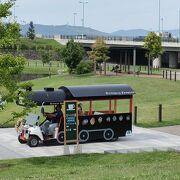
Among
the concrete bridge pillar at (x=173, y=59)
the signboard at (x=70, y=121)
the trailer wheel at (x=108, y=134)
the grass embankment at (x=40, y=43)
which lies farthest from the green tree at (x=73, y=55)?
the grass embankment at (x=40, y=43)

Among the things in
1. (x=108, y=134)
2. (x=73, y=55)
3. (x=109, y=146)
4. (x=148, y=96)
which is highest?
(x=73, y=55)

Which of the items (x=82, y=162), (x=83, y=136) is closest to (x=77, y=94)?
(x=83, y=136)

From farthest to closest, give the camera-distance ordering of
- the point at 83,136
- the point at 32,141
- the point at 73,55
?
the point at 73,55, the point at 83,136, the point at 32,141

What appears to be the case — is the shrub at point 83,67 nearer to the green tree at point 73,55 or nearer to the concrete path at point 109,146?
the green tree at point 73,55

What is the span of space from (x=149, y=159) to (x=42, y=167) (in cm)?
331

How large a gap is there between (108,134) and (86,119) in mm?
1241

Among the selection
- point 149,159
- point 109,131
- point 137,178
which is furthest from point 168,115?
point 137,178

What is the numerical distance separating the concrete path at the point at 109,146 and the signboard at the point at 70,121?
79cm

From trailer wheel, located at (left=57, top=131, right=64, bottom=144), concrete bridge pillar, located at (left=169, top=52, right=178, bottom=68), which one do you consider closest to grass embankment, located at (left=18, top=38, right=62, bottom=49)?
concrete bridge pillar, located at (left=169, top=52, right=178, bottom=68)

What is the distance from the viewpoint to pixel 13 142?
22.0 meters

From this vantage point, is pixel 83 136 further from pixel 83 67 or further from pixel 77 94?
pixel 83 67

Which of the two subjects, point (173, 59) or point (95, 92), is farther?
point (173, 59)

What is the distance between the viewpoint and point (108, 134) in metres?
22.4

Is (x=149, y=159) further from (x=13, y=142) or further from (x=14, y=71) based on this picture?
(x=13, y=142)
